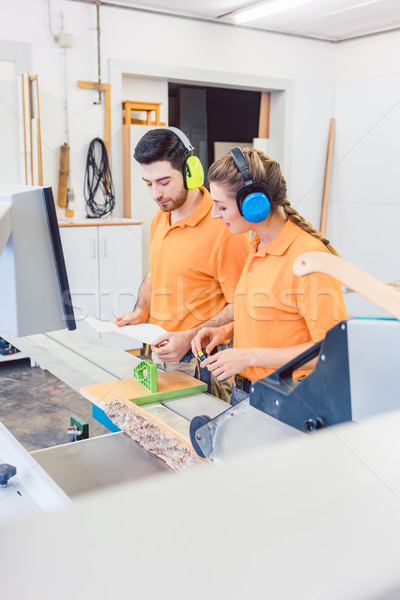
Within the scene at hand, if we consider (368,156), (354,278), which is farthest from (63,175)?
(354,278)

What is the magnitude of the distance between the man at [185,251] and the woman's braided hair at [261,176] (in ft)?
1.18

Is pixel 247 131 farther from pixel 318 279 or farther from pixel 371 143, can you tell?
pixel 318 279

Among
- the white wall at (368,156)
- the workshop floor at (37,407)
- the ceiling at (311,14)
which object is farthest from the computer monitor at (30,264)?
the white wall at (368,156)

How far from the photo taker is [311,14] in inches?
185

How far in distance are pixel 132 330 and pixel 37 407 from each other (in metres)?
2.01

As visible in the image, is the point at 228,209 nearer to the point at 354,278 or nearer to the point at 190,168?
the point at 190,168

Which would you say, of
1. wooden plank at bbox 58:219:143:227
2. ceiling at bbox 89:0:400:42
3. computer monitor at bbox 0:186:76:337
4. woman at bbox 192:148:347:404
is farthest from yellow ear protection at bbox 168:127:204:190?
ceiling at bbox 89:0:400:42

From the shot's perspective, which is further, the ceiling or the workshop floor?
the ceiling

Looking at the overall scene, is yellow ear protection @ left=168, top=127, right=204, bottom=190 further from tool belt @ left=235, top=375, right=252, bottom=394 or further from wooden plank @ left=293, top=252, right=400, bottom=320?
wooden plank @ left=293, top=252, right=400, bottom=320

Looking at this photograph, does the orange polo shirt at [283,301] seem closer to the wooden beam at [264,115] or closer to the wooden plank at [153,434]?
the wooden plank at [153,434]

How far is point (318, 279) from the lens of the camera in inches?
56.9

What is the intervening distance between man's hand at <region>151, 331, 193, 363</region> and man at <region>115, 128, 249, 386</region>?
0.04 meters

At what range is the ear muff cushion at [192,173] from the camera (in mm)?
2098

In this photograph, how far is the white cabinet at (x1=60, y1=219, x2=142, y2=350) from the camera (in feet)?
14.1
